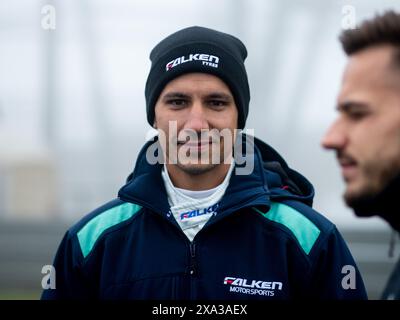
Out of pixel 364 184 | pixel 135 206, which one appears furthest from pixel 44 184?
pixel 364 184

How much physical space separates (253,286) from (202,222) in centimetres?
28

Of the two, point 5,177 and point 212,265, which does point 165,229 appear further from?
point 5,177

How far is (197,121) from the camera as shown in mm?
2758

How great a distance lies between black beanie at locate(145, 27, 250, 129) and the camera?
2871 mm

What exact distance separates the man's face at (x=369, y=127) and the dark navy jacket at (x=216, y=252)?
783 mm

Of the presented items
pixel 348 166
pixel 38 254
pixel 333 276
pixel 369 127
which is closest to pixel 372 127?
pixel 369 127

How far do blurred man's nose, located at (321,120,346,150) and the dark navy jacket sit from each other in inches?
31.1

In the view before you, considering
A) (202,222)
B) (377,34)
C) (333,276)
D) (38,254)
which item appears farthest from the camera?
(38,254)

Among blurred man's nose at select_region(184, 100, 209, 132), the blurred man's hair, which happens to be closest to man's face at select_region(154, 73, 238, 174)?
blurred man's nose at select_region(184, 100, 209, 132)

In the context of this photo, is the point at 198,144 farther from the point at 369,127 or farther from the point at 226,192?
the point at 369,127
